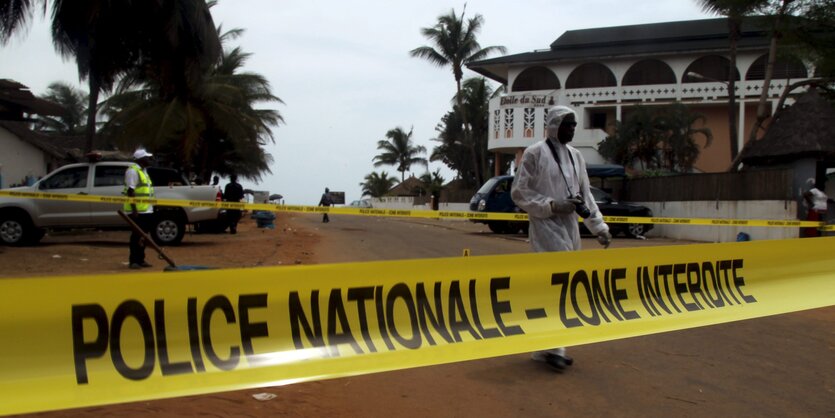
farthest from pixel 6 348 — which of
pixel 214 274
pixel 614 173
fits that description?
pixel 614 173

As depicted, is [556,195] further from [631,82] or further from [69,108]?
[69,108]

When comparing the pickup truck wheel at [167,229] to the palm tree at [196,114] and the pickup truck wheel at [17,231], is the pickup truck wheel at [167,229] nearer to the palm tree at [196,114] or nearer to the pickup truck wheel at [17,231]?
the pickup truck wheel at [17,231]

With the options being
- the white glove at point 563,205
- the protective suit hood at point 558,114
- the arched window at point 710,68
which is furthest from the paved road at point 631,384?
the arched window at point 710,68

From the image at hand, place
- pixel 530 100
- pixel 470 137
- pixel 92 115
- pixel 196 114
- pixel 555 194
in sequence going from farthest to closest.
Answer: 1. pixel 470 137
2. pixel 530 100
3. pixel 196 114
4. pixel 92 115
5. pixel 555 194

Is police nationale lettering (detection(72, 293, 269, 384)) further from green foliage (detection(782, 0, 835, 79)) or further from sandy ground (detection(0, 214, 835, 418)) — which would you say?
green foliage (detection(782, 0, 835, 79))

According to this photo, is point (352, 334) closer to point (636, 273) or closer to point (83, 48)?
point (636, 273)

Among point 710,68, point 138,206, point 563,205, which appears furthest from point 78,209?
point 710,68

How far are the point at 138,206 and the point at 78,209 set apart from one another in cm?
429

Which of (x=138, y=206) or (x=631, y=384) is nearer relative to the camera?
(x=631, y=384)

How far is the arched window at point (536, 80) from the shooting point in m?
38.2

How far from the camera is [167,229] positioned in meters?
13.5

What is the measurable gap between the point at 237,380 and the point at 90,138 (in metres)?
16.4

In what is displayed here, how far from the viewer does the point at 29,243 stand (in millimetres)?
12477

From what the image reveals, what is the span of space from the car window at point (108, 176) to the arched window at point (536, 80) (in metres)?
29.1
